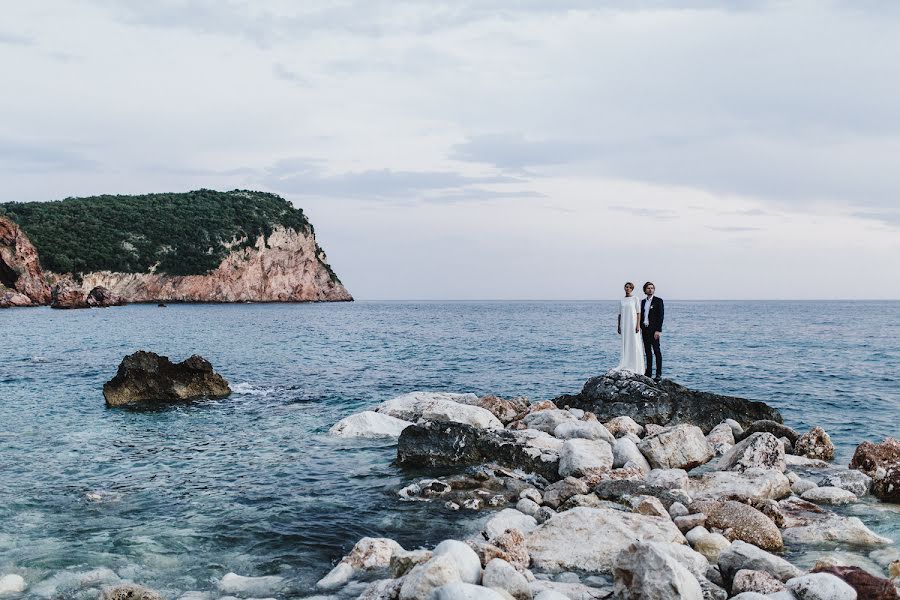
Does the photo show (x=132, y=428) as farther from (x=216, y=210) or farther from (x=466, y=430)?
(x=216, y=210)

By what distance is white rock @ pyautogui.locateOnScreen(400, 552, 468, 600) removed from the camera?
21.7 ft

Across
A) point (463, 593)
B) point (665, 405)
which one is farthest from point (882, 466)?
point (463, 593)

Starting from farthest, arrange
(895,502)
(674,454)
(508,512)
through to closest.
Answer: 1. (674,454)
2. (895,502)
3. (508,512)

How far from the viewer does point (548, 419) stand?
15.7 meters

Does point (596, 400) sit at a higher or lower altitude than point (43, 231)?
lower

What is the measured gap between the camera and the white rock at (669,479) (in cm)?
1098

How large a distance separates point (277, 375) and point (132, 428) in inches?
469

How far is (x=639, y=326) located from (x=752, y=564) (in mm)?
11868

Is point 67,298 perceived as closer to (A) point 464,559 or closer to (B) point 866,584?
(A) point 464,559

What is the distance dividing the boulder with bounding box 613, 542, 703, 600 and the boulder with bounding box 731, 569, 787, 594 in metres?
0.47

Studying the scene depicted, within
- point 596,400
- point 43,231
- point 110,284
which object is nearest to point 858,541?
point 596,400

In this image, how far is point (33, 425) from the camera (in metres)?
17.7

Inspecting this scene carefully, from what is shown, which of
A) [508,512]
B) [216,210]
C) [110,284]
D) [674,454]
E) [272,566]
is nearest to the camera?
[272,566]

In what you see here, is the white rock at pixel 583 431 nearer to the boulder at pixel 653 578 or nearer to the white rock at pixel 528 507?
the white rock at pixel 528 507
